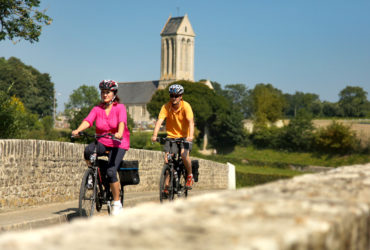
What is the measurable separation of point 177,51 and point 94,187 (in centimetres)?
15149

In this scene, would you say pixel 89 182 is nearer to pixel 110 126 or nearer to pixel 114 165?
pixel 114 165

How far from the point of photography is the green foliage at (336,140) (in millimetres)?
75375

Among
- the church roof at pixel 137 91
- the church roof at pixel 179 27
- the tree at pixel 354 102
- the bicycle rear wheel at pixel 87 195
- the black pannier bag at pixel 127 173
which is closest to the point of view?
the bicycle rear wheel at pixel 87 195

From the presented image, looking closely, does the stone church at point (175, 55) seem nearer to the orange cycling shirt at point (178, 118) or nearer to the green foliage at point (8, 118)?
the green foliage at point (8, 118)

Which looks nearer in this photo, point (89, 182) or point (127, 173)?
point (89, 182)

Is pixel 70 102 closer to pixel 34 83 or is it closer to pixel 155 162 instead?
pixel 34 83

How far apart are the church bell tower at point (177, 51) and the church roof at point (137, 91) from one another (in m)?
7.70

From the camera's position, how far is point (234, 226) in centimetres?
202

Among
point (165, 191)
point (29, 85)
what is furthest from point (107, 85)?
point (29, 85)

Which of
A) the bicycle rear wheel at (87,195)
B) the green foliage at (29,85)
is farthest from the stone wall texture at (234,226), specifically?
the green foliage at (29,85)

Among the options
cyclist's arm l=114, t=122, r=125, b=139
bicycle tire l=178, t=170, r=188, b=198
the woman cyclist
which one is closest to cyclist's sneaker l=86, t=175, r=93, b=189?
the woman cyclist

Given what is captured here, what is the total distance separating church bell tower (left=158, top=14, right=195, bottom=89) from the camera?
158 m

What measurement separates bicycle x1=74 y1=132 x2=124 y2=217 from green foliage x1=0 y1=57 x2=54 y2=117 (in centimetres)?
7938

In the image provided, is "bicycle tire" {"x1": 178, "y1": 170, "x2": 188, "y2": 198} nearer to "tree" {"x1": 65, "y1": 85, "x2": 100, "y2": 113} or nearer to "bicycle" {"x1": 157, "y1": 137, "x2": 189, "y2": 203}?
"bicycle" {"x1": 157, "y1": 137, "x2": 189, "y2": 203}
